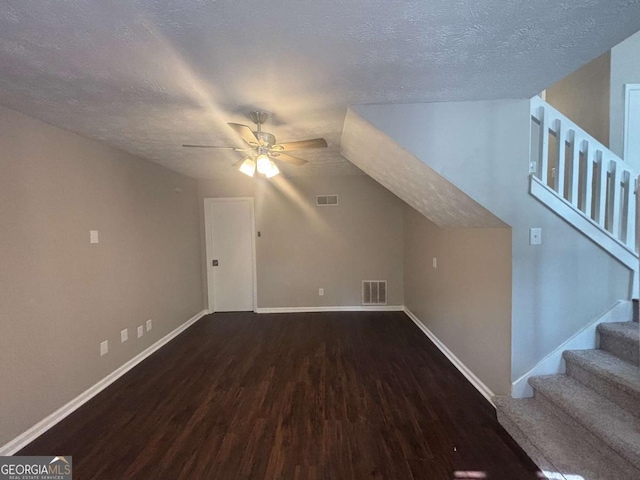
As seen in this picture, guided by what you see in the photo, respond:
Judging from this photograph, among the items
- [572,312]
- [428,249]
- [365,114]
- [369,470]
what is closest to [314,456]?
[369,470]

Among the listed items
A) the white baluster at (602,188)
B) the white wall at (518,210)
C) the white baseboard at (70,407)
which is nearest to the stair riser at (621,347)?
the white wall at (518,210)

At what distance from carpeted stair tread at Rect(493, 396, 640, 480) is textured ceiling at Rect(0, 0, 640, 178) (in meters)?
2.17

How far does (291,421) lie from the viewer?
2.05m

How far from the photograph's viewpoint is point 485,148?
1.96 metres

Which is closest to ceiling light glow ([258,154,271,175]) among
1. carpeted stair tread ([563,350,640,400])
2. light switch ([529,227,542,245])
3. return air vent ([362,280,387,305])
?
light switch ([529,227,542,245])

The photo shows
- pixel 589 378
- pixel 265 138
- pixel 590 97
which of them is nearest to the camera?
pixel 589 378

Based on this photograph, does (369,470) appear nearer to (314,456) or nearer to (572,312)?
(314,456)

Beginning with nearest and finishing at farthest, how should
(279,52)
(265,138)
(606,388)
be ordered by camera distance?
1. (279,52)
2. (606,388)
3. (265,138)

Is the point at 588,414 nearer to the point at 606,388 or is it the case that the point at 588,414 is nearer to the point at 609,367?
the point at 606,388

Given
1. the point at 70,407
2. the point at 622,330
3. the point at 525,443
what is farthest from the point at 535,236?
the point at 70,407

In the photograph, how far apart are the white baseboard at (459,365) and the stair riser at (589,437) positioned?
358 millimetres

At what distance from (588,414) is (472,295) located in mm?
1037

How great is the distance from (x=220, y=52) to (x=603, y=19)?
1.72 metres

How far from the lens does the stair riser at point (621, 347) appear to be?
1.78m
